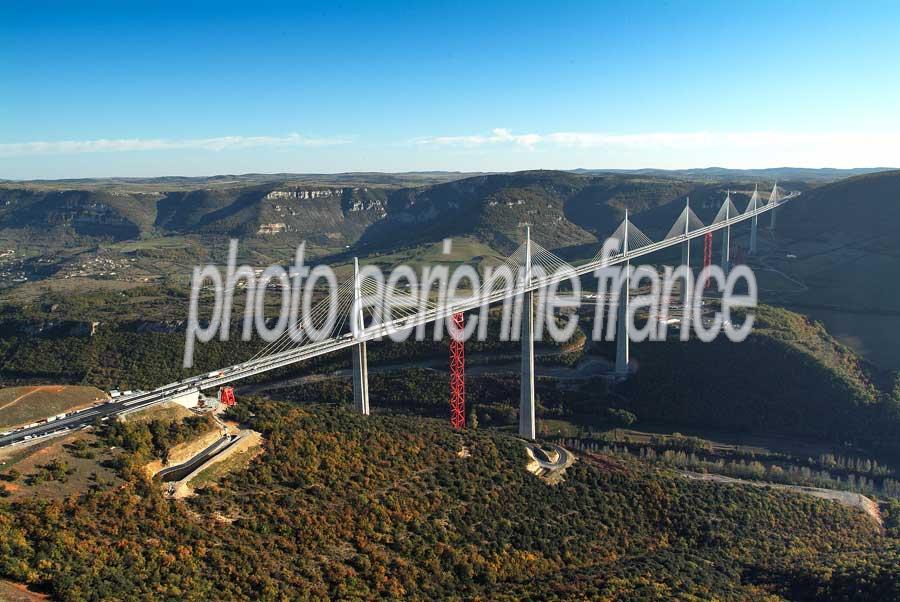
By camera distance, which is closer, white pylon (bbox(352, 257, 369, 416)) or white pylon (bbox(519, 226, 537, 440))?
white pylon (bbox(352, 257, 369, 416))

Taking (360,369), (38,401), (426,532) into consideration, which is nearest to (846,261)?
(360,369)

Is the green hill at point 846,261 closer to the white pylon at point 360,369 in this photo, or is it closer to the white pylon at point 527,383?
the white pylon at point 527,383

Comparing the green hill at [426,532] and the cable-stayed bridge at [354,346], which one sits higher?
the cable-stayed bridge at [354,346]

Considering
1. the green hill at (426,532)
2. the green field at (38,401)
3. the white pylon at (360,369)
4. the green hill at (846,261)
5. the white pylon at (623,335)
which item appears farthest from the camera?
the green hill at (846,261)

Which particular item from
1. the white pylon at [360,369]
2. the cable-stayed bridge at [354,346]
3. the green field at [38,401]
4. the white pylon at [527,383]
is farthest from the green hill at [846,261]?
the green field at [38,401]

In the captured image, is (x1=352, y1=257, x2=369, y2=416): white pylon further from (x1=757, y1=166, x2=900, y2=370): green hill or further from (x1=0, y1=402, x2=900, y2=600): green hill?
(x1=757, y1=166, x2=900, y2=370): green hill

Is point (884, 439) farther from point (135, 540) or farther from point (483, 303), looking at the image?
point (135, 540)

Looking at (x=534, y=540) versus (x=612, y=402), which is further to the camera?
(x=612, y=402)

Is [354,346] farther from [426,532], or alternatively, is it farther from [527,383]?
[527,383]

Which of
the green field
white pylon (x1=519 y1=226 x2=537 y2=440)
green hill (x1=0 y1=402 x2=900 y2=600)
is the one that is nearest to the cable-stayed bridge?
white pylon (x1=519 y1=226 x2=537 y2=440)

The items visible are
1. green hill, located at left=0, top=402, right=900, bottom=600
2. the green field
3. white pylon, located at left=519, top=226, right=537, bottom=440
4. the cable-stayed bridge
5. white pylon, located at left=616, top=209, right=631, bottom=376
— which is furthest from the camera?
white pylon, located at left=616, top=209, right=631, bottom=376

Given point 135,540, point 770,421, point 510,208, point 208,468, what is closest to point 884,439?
point 770,421
